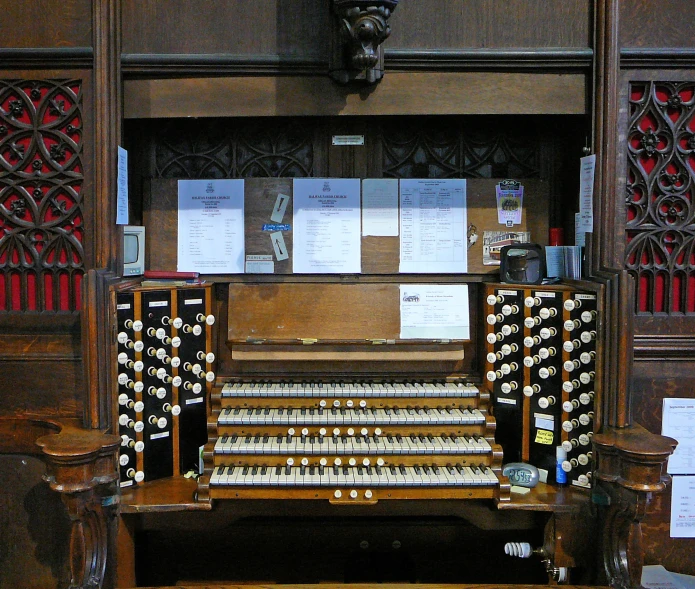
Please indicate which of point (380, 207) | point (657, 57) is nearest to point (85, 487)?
point (380, 207)

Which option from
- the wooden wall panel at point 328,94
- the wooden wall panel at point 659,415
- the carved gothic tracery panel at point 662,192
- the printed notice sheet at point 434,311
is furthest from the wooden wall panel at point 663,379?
the wooden wall panel at point 328,94

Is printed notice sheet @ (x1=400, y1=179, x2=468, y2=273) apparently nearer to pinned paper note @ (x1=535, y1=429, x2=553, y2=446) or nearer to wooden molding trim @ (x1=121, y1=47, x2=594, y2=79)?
wooden molding trim @ (x1=121, y1=47, x2=594, y2=79)

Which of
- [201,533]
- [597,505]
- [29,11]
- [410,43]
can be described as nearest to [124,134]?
[29,11]

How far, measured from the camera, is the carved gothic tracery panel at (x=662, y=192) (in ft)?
8.22

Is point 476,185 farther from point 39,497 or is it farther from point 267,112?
point 39,497

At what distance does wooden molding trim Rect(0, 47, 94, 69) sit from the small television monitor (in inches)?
30.1

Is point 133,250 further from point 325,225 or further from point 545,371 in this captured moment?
point 545,371

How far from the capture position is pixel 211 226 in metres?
2.83

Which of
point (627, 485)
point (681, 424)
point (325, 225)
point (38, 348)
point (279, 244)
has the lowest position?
point (627, 485)

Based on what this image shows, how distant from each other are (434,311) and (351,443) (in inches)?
31.0

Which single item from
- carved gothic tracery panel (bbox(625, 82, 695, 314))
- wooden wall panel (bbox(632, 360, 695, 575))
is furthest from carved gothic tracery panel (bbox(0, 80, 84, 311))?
wooden wall panel (bbox(632, 360, 695, 575))

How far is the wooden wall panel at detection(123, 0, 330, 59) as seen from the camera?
2496mm

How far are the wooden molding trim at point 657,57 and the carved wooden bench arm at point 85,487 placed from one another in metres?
2.81

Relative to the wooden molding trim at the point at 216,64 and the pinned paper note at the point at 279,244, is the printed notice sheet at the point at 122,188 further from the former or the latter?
the pinned paper note at the point at 279,244
